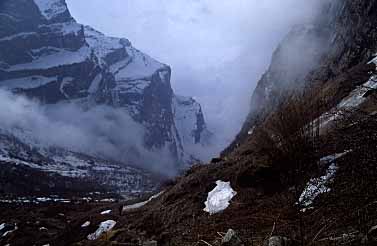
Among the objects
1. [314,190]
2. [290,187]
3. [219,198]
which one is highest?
[219,198]

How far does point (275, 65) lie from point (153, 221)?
112 metres

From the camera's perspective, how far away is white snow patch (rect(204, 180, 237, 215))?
17891 millimetres

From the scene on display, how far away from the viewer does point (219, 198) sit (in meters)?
19.0

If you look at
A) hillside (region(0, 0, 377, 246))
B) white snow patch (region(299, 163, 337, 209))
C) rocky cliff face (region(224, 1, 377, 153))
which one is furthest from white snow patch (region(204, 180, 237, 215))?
white snow patch (region(299, 163, 337, 209))

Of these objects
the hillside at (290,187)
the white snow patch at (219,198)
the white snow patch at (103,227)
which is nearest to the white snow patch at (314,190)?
the hillside at (290,187)

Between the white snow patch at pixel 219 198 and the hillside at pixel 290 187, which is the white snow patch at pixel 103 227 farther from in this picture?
the white snow patch at pixel 219 198

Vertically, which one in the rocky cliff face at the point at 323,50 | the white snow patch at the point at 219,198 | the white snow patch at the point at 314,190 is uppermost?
the rocky cliff face at the point at 323,50

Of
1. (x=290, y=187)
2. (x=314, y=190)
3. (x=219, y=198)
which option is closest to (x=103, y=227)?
(x=219, y=198)

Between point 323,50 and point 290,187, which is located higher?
point 323,50

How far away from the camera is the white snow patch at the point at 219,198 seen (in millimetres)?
17891

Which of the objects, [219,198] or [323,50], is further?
[323,50]

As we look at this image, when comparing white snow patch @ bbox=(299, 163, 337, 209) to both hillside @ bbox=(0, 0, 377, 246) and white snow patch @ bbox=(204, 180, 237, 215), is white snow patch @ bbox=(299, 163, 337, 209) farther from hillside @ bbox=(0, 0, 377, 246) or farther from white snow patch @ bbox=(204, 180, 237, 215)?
white snow patch @ bbox=(204, 180, 237, 215)

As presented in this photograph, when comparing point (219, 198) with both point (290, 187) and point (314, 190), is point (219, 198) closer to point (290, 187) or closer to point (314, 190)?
point (290, 187)

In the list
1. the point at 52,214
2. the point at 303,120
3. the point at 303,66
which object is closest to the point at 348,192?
the point at 303,120
